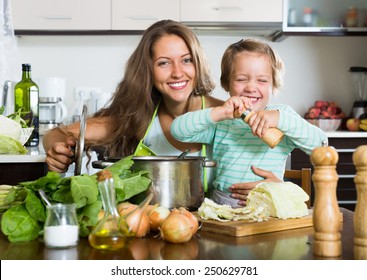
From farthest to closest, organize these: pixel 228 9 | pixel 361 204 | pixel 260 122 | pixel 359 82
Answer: pixel 359 82, pixel 228 9, pixel 260 122, pixel 361 204

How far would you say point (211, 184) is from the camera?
1.91 meters

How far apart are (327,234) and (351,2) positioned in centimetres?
324

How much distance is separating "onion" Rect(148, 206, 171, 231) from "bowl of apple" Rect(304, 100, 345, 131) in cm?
277

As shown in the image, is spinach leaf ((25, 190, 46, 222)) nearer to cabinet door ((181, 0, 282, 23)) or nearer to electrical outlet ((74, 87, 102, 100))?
cabinet door ((181, 0, 282, 23))

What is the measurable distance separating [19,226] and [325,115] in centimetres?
300

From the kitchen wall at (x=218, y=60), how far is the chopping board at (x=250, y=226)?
9.33ft

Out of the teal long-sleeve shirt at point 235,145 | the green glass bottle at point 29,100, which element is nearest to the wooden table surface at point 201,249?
the teal long-sleeve shirt at point 235,145

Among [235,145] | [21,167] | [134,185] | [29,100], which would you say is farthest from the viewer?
[29,100]

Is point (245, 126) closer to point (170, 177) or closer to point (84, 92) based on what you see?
point (170, 177)

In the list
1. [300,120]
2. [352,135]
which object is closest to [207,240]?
[300,120]

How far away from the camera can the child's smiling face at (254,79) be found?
6.39 feet

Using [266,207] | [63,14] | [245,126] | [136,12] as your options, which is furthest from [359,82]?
[266,207]

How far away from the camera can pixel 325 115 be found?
387 cm

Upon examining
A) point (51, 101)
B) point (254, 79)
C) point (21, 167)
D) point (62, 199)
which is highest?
point (254, 79)
